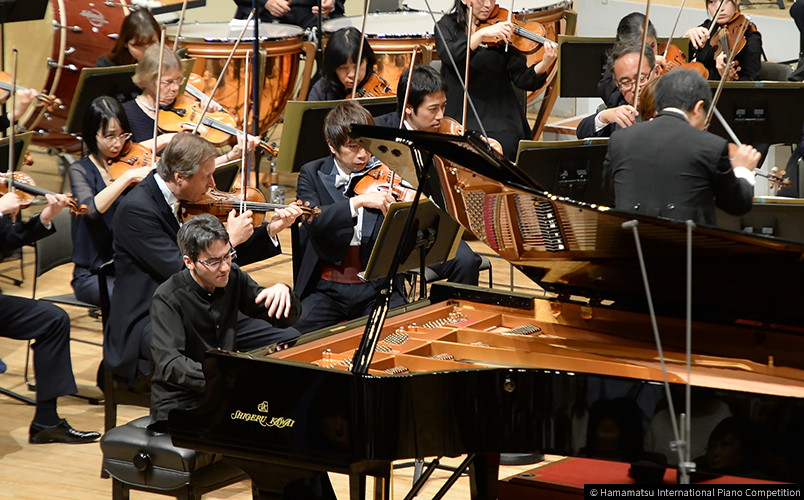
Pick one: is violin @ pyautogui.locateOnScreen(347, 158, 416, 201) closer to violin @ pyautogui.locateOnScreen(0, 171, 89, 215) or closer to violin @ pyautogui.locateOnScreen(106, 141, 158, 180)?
violin @ pyautogui.locateOnScreen(106, 141, 158, 180)

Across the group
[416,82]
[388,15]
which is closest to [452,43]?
[416,82]

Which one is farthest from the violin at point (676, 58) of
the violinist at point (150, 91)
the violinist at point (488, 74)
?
the violinist at point (150, 91)

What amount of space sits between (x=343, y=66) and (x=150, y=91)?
92 cm

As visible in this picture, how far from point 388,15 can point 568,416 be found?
515 cm

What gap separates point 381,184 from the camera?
4223 mm

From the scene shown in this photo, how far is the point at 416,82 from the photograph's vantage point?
4.47 meters

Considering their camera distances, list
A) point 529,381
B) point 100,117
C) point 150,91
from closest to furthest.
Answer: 1. point 529,381
2. point 100,117
3. point 150,91

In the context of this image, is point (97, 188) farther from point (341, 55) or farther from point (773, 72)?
point (773, 72)

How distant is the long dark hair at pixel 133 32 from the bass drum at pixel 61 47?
0.93 meters

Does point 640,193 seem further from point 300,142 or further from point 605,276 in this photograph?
point 300,142

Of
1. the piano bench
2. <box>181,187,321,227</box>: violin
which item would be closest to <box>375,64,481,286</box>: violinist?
<box>181,187,321,227</box>: violin

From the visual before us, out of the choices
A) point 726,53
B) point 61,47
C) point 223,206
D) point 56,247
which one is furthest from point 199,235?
point 726,53

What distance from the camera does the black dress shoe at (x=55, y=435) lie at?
4102 mm

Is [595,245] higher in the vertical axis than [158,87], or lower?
lower
